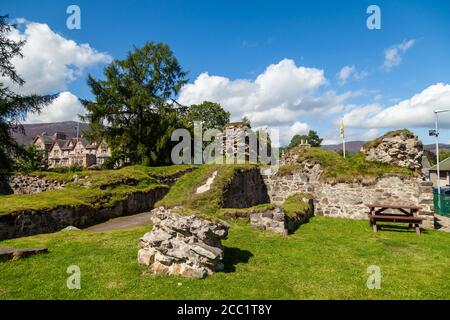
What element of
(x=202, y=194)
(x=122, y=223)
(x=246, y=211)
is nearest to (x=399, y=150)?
(x=246, y=211)

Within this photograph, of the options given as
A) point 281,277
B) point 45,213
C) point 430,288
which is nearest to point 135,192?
point 45,213

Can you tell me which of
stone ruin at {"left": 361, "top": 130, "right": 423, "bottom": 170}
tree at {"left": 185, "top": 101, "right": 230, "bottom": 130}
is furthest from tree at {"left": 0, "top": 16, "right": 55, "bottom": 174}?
tree at {"left": 185, "top": 101, "right": 230, "bottom": 130}

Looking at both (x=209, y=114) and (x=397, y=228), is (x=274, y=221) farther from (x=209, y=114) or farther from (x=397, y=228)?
(x=209, y=114)

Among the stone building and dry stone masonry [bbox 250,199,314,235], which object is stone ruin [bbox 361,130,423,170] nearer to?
dry stone masonry [bbox 250,199,314,235]

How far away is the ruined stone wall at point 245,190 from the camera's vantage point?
50.2 feet

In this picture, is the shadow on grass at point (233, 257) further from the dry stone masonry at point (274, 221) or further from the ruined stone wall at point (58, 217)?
the ruined stone wall at point (58, 217)

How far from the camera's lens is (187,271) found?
22.5ft

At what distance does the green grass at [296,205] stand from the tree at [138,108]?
17702mm

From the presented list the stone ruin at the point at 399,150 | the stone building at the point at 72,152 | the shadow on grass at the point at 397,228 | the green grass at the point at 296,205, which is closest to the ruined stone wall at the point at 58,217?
the green grass at the point at 296,205

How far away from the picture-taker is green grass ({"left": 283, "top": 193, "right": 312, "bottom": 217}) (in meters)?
13.2

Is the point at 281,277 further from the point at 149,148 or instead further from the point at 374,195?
the point at 149,148

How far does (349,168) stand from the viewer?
1633cm

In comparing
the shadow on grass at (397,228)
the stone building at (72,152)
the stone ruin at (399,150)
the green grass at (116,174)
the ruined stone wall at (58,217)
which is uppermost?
the stone building at (72,152)
